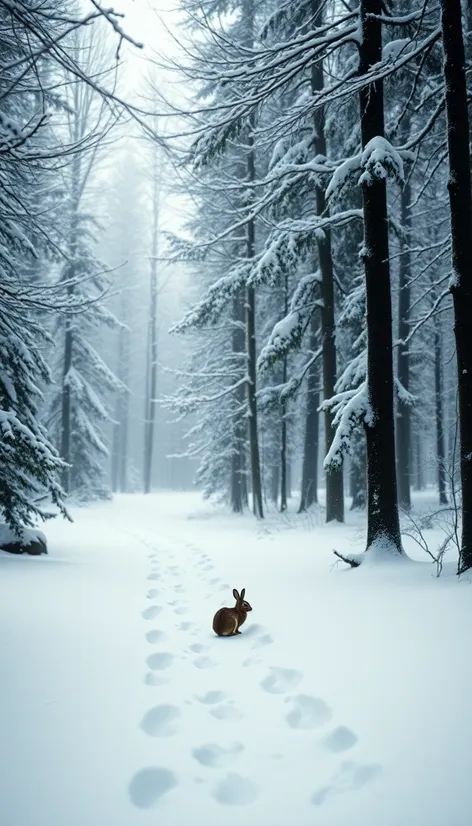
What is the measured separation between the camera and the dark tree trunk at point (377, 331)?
5406mm

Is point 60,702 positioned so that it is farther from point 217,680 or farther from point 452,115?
point 452,115

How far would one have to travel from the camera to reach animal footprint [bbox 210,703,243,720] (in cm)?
260

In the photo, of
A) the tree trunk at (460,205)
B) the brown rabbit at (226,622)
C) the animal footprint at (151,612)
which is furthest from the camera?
the tree trunk at (460,205)

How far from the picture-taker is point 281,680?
3.01 metres

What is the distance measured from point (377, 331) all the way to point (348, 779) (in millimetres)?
4700

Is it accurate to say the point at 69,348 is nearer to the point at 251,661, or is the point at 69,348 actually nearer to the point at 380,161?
the point at 380,161

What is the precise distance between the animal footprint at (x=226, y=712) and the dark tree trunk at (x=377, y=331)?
313 centimetres

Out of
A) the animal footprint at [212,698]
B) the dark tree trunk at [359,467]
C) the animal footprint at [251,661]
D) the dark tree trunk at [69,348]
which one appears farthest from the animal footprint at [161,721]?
the dark tree trunk at [69,348]

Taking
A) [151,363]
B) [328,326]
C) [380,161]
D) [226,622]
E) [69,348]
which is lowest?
[226,622]

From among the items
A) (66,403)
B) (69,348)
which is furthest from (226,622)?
(69,348)

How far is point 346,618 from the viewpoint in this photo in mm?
3736

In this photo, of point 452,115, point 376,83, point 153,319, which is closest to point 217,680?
point 452,115

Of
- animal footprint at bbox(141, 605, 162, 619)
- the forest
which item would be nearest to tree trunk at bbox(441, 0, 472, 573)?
the forest

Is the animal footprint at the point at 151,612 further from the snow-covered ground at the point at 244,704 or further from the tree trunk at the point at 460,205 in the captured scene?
the tree trunk at the point at 460,205
